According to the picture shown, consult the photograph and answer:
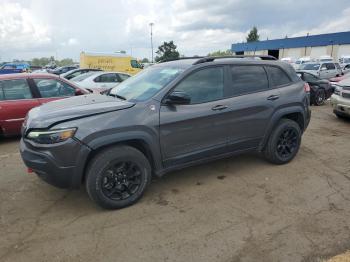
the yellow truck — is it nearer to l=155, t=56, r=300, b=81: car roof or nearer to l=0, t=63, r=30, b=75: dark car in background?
l=0, t=63, r=30, b=75: dark car in background

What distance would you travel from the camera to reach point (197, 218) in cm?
357

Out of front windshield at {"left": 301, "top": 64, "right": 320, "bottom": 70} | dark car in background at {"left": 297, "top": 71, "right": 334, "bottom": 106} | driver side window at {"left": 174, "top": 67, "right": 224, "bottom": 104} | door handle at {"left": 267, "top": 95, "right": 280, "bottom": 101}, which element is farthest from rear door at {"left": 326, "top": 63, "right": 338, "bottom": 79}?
driver side window at {"left": 174, "top": 67, "right": 224, "bottom": 104}

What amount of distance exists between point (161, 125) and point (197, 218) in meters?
1.18

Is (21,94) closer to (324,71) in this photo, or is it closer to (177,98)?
(177,98)

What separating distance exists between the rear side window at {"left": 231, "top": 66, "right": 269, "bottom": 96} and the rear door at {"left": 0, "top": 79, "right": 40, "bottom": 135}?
469 cm

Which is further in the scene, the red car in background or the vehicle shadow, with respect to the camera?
the vehicle shadow

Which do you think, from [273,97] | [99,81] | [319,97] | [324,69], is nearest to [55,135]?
[273,97]

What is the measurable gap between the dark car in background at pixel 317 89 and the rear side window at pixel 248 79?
805cm

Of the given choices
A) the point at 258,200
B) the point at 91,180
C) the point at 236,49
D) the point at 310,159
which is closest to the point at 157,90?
the point at 91,180

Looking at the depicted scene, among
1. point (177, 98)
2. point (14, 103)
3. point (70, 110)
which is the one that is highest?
point (177, 98)

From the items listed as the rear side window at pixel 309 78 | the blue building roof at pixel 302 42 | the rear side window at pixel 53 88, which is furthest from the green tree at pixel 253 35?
the rear side window at pixel 53 88

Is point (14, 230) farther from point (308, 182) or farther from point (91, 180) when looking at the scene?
point (308, 182)

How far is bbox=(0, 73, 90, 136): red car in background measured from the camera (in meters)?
6.74

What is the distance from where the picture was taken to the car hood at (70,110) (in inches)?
137
